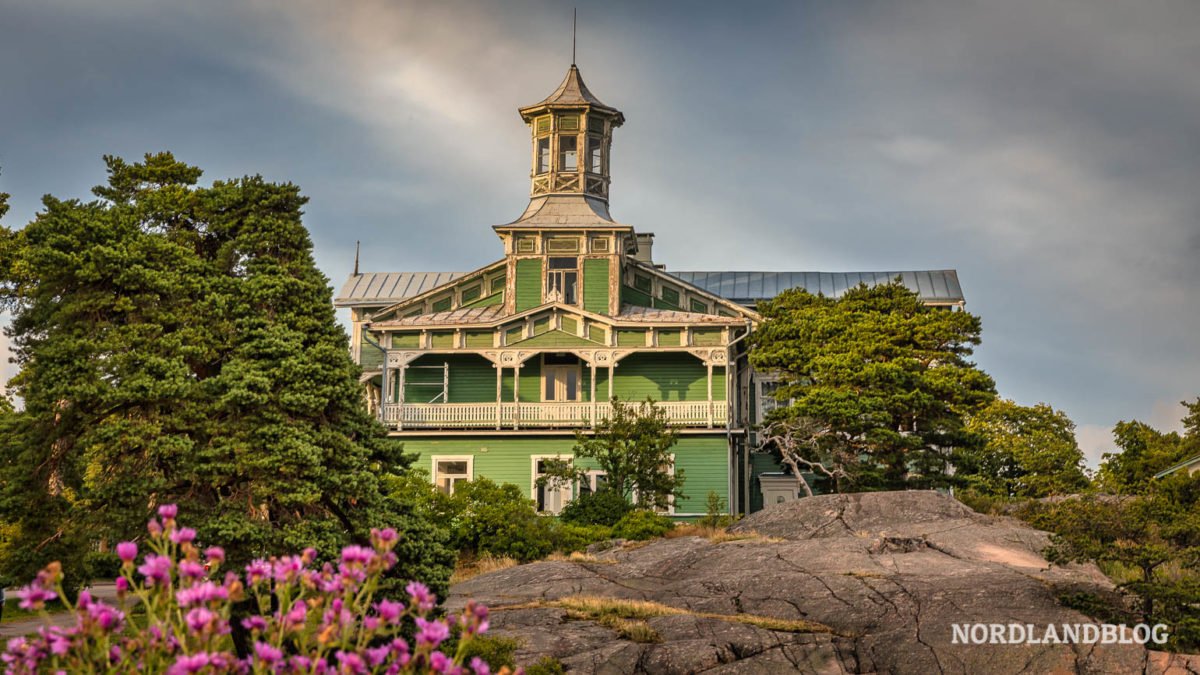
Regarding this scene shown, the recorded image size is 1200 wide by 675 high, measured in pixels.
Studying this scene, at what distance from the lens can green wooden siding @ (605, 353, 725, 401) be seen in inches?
1668

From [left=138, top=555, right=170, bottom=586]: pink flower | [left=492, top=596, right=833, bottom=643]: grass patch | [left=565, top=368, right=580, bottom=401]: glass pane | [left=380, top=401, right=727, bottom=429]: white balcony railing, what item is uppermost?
[left=565, top=368, right=580, bottom=401]: glass pane

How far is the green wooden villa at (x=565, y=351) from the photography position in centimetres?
4097

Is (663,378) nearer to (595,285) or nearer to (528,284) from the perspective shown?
(595,285)

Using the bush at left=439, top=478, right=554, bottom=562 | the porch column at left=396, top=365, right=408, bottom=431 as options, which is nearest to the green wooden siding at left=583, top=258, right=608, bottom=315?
the porch column at left=396, top=365, right=408, bottom=431

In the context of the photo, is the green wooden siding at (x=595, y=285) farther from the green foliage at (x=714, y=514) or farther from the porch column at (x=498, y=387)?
the green foliage at (x=714, y=514)

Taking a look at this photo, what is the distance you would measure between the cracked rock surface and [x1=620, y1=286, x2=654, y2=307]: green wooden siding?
48.3ft

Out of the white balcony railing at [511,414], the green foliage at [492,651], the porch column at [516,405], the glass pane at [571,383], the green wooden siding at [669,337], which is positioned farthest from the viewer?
the glass pane at [571,383]

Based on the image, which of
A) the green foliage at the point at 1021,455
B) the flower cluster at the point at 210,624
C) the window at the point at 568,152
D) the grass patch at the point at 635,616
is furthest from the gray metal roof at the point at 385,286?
the flower cluster at the point at 210,624

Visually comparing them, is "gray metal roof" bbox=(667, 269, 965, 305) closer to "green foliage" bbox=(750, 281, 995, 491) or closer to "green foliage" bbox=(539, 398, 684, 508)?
"green foliage" bbox=(750, 281, 995, 491)

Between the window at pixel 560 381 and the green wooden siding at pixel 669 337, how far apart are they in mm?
3342

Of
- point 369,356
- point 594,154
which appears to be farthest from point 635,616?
point 369,356

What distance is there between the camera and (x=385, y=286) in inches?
2058

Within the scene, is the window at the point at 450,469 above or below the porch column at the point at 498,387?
below

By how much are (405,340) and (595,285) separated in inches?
269
